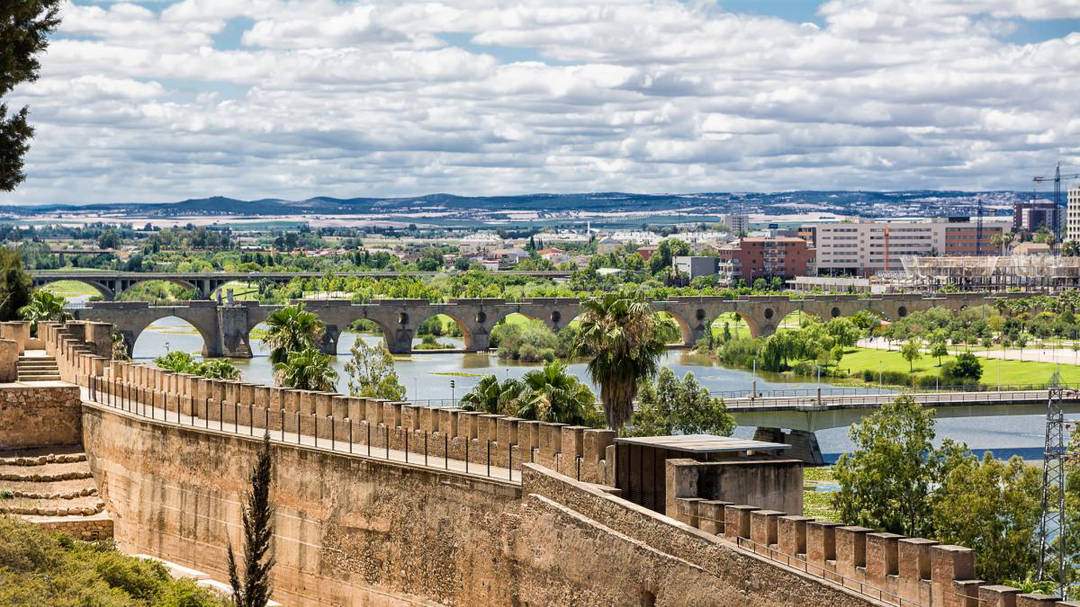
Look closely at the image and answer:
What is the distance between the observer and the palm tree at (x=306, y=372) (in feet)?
152

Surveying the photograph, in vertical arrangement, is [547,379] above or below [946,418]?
above

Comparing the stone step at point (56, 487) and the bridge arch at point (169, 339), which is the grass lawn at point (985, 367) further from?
the stone step at point (56, 487)

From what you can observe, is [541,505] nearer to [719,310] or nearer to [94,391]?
[94,391]

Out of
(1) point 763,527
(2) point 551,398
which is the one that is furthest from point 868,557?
(2) point 551,398

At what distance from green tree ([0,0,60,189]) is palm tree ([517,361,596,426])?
13.2 metres

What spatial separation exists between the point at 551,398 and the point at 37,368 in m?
12.7

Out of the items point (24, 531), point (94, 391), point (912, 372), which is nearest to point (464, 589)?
point (24, 531)

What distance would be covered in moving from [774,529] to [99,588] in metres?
11.0

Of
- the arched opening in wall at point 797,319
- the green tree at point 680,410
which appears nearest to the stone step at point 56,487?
the green tree at point 680,410

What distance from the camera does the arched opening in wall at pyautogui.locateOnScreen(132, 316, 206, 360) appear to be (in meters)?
126

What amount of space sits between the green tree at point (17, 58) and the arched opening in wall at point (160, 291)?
144548mm

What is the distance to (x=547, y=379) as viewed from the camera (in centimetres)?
4019

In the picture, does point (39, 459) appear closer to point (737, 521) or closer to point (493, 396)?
point (493, 396)

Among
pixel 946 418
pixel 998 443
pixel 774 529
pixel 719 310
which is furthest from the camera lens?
pixel 719 310
